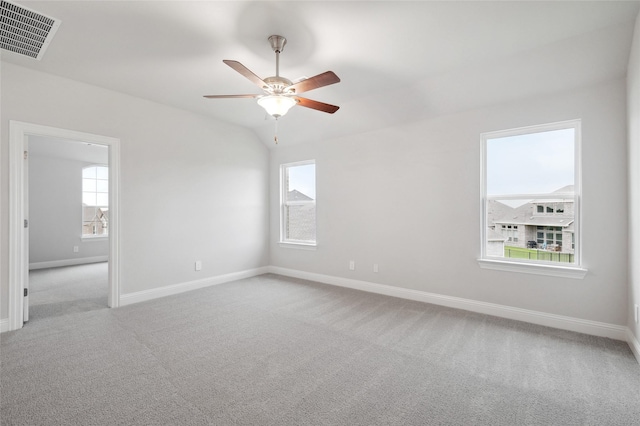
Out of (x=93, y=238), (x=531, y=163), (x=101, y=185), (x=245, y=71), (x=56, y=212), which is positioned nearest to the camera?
(x=245, y=71)

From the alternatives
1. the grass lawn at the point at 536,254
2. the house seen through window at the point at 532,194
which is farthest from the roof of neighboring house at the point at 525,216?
the grass lawn at the point at 536,254

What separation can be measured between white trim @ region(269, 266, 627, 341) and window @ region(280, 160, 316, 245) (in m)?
0.87

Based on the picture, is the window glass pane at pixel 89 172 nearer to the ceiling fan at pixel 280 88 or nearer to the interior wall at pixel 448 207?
the interior wall at pixel 448 207

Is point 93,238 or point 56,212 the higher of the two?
point 56,212

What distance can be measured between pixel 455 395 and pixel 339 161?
11.5ft

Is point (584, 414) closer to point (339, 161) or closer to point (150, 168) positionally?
point (339, 161)

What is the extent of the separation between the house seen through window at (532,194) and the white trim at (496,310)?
56 cm

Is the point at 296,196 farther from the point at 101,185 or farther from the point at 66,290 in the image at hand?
the point at 101,185

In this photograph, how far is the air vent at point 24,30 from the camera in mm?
2186

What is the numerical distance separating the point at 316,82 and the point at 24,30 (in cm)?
245

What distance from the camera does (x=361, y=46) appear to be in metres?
2.64

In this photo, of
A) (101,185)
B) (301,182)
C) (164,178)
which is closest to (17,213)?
(164,178)

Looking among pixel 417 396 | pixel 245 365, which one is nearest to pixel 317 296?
pixel 245 365

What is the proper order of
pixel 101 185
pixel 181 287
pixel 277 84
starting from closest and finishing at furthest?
pixel 277 84, pixel 181 287, pixel 101 185
